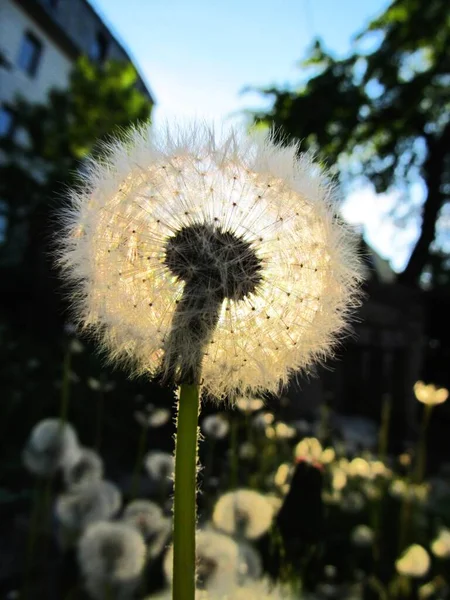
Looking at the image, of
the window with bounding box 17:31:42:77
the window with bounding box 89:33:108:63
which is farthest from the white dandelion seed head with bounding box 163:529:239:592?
the window with bounding box 89:33:108:63

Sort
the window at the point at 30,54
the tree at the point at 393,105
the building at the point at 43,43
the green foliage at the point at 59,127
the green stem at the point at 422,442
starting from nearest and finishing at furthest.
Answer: the green stem at the point at 422,442 → the tree at the point at 393,105 → the green foliage at the point at 59,127 → the building at the point at 43,43 → the window at the point at 30,54

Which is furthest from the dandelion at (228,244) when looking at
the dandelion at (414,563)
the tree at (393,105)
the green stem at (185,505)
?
the tree at (393,105)

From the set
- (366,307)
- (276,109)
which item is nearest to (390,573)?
(366,307)

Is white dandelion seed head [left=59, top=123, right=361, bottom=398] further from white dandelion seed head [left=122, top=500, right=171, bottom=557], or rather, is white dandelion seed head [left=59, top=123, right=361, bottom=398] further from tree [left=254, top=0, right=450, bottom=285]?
tree [left=254, top=0, right=450, bottom=285]

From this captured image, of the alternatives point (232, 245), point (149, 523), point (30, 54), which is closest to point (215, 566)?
point (149, 523)

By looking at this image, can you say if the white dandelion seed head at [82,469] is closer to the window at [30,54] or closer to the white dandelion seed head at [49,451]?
the white dandelion seed head at [49,451]

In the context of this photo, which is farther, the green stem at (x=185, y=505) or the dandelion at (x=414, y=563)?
the dandelion at (x=414, y=563)

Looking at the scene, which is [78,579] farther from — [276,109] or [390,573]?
[276,109]
